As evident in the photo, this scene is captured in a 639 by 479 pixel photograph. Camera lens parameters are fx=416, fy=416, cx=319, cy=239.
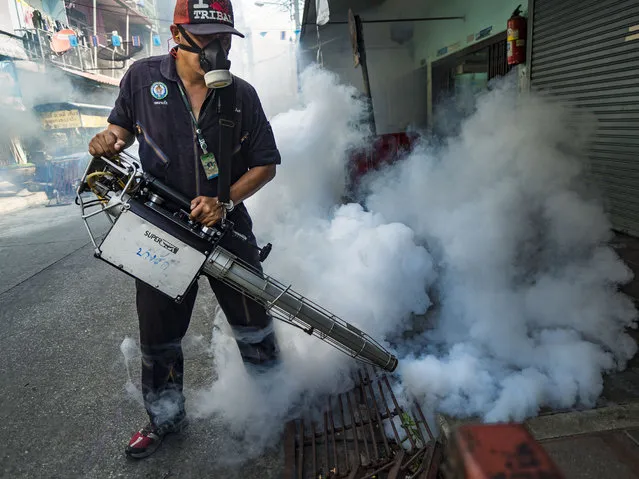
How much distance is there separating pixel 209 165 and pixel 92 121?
60.6 ft

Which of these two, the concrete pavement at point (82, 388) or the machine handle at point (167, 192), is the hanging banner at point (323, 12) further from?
the machine handle at point (167, 192)

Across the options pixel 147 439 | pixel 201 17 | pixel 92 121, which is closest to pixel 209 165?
pixel 201 17

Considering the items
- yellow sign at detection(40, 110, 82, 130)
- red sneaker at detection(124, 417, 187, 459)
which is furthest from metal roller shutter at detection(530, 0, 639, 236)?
yellow sign at detection(40, 110, 82, 130)

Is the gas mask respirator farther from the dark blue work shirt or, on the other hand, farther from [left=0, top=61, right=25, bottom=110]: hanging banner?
[left=0, top=61, right=25, bottom=110]: hanging banner

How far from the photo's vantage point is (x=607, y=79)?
448cm

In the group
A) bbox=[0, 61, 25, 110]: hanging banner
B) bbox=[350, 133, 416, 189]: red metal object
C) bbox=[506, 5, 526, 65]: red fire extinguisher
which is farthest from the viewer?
bbox=[0, 61, 25, 110]: hanging banner

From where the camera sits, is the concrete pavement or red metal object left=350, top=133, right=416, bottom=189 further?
red metal object left=350, top=133, right=416, bottom=189

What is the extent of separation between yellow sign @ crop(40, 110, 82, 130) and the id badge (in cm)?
1692

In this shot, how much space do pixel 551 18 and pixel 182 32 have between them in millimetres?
5239

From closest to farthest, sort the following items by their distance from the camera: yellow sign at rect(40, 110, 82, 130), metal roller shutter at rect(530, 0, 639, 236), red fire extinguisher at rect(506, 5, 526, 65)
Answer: metal roller shutter at rect(530, 0, 639, 236) → red fire extinguisher at rect(506, 5, 526, 65) → yellow sign at rect(40, 110, 82, 130)

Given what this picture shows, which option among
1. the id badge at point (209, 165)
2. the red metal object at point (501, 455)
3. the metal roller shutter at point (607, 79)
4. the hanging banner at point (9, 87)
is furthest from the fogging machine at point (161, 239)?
the hanging banner at point (9, 87)

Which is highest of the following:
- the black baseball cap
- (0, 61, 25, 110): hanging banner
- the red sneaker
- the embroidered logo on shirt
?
(0, 61, 25, 110): hanging banner

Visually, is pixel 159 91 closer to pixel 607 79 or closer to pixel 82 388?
pixel 82 388

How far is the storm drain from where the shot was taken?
1.91m
